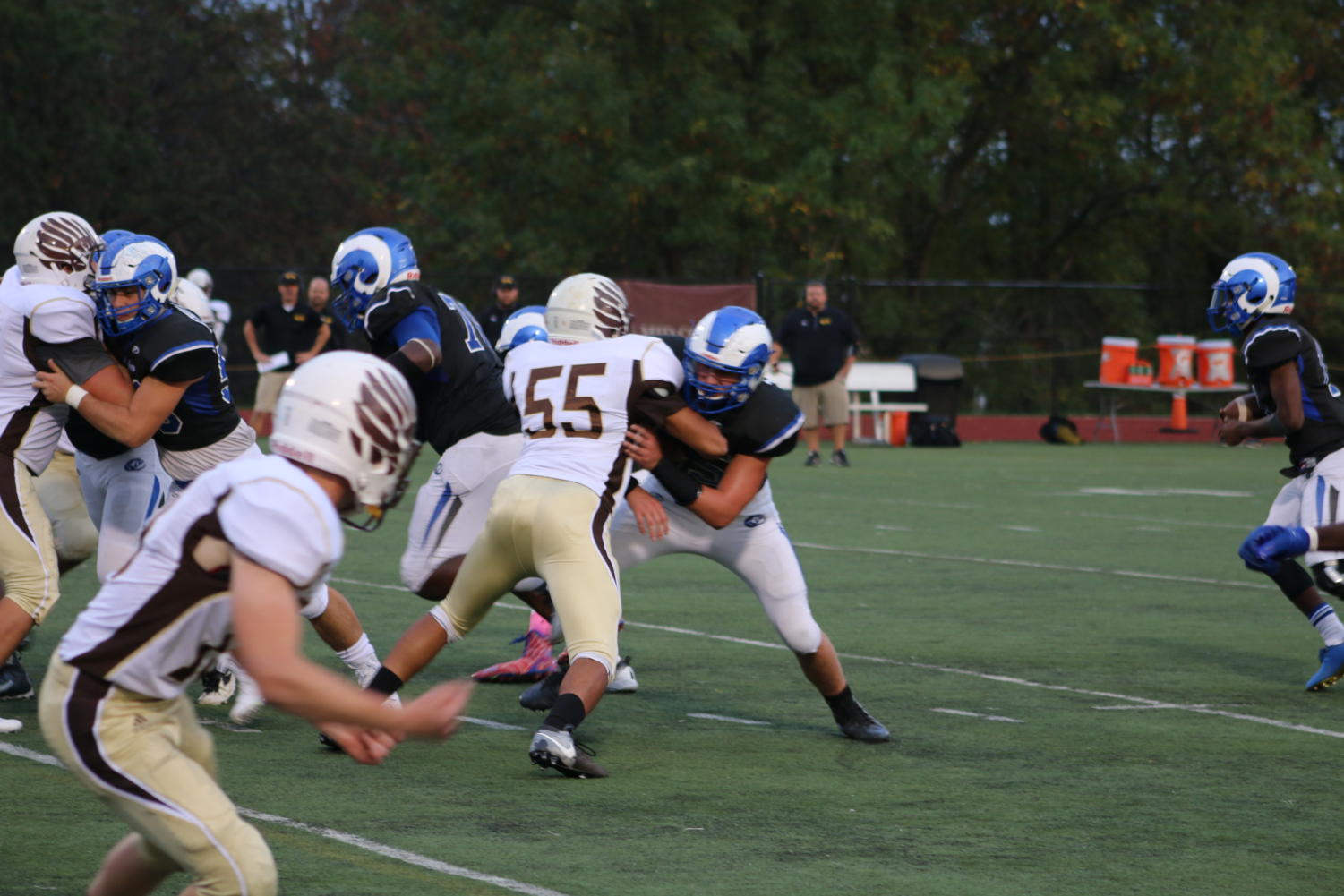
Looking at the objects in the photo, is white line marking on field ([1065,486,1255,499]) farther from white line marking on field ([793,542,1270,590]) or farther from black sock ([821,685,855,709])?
black sock ([821,685,855,709])

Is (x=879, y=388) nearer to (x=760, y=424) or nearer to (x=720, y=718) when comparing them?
(x=720, y=718)

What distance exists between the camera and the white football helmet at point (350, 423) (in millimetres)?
3578

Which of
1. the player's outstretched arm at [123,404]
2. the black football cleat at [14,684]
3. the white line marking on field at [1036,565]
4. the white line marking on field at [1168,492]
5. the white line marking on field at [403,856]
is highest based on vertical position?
the player's outstretched arm at [123,404]

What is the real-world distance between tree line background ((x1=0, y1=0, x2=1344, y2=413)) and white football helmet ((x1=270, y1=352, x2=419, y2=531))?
23.2m

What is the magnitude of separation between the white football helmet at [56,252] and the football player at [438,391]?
948mm

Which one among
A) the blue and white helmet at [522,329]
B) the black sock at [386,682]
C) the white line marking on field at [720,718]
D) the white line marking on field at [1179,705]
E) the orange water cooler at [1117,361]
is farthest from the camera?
the orange water cooler at [1117,361]

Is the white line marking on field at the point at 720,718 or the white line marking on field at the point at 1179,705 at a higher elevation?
the white line marking on field at the point at 720,718

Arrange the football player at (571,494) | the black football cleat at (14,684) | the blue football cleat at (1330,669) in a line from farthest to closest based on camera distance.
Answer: the blue football cleat at (1330,669) < the black football cleat at (14,684) < the football player at (571,494)

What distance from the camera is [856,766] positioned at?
6.33m

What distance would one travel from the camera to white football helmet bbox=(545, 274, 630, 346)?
631 centimetres

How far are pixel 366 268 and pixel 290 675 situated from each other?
388 centimetres

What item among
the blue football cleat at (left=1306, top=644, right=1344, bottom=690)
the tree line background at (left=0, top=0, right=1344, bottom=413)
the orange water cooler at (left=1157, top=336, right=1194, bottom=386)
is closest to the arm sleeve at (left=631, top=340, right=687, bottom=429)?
the blue football cleat at (left=1306, top=644, right=1344, bottom=690)

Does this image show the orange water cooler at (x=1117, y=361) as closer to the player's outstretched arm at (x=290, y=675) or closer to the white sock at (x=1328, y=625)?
the white sock at (x=1328, y=625)

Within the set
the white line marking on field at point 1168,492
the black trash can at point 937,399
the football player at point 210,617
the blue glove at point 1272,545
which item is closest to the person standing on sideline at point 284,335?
the white line marking on field at point 1168,492
